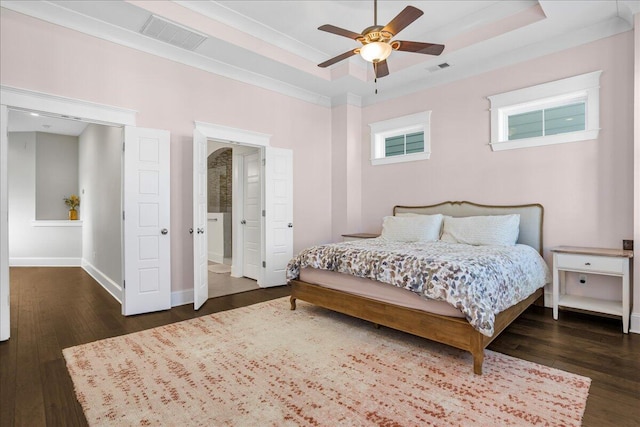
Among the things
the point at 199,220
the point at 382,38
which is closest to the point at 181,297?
the point at 199,220

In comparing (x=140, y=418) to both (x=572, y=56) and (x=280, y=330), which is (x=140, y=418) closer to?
(x=280, y=330)

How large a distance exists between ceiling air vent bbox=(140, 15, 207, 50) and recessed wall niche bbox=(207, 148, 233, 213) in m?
4.06

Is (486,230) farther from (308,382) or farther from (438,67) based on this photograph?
(308,382)

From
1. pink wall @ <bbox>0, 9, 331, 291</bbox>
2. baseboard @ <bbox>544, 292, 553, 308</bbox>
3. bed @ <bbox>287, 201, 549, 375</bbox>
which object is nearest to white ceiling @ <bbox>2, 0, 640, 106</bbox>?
pink wall @ <bbox>0, 9, 331, 291</bbox>

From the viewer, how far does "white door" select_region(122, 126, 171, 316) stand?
3.59m

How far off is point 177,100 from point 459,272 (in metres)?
3.75

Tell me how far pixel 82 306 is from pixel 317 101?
456 cm

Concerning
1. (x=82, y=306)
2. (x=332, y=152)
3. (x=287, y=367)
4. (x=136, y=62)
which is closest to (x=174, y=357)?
(x=287, y=367)

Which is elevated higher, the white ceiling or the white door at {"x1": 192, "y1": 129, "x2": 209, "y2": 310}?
the white ceiling

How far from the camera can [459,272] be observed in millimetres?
2381

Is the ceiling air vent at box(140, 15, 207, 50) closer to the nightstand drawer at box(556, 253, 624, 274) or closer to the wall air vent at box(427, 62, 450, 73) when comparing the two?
the wall air vent at box(427, 62, 450, 73)

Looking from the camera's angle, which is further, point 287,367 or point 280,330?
point 280,330

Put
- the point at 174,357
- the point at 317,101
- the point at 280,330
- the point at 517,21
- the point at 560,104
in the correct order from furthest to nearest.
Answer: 1. the point at 317,101
2. the point at 560,104
3. the point at 517,21
4. the point at 280,330
5. the point at 174,357

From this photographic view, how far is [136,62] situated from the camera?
3703 millimetres
